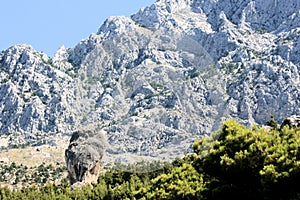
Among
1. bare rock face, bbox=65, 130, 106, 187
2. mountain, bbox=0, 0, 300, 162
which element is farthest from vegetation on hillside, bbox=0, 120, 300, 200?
bare rock face, bbox=65, 130, 106, 187

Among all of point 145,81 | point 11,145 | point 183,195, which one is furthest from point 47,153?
point 183,195

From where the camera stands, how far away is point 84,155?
40.1 metres

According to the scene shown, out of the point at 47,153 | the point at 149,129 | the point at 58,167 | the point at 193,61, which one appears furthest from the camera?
the point at 47,153

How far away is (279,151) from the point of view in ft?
52.3

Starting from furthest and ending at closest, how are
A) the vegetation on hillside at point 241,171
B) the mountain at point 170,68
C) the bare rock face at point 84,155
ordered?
1. the mountain at point 170,68
2. the bare rock face at point 84,155
3. the vegetation on hillside at point 241,171

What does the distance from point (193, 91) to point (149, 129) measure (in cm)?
421

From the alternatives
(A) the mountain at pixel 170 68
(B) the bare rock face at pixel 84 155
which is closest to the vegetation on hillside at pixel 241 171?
(A) the mountain at pixel 170 68

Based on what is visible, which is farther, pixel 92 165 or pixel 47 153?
pixel 47 153

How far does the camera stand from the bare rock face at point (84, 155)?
3638 cm

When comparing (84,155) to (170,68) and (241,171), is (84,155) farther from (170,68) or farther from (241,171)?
(241,171)

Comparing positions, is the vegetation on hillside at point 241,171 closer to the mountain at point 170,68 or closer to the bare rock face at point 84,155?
the mountain at point 170,68

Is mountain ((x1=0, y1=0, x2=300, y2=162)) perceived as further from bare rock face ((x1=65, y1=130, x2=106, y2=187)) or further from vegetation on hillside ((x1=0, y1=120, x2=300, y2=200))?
vegetation on hillside ((x1=0, y1=120, x2=300, y2=200))

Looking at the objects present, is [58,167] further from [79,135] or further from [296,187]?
[296,187]

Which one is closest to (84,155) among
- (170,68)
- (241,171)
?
(170,68)
